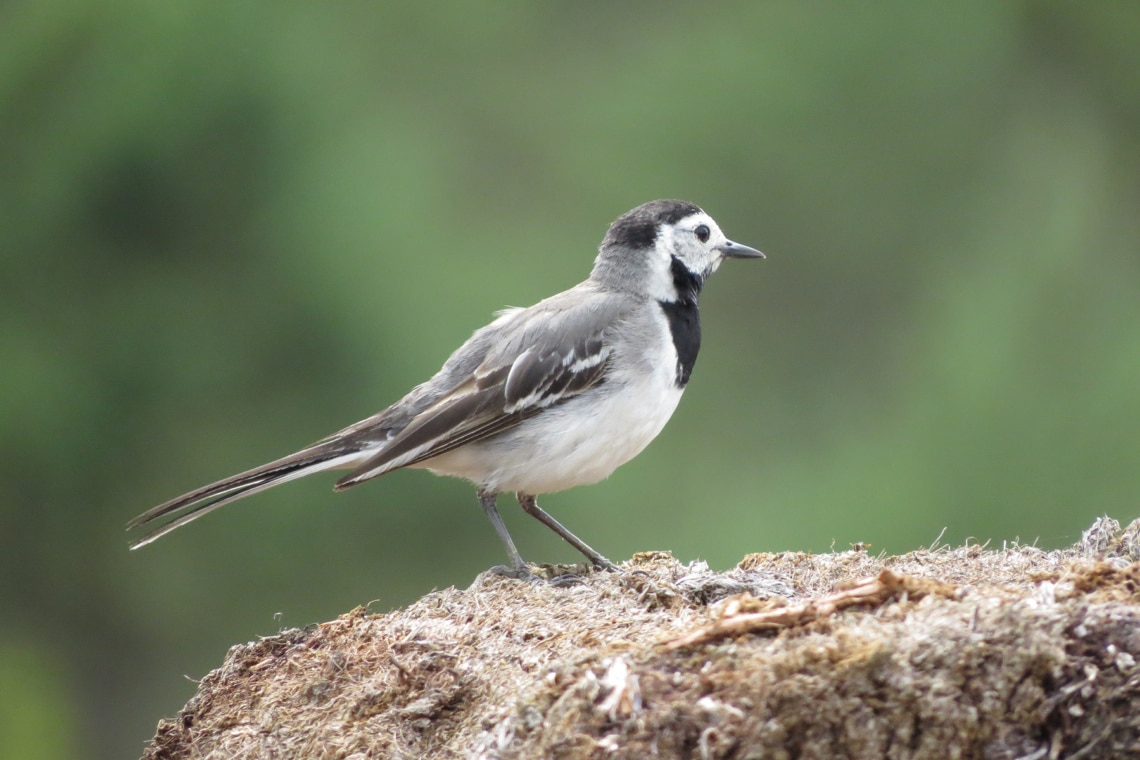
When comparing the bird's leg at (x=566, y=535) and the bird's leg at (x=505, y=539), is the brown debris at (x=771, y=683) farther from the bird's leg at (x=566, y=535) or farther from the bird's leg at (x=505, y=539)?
the bird's leg at (x=566, y=535)

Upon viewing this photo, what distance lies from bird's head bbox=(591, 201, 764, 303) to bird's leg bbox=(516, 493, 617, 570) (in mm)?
1067

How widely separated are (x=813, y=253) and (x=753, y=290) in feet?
2.76

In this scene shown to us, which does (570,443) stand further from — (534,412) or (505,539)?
(505,539)

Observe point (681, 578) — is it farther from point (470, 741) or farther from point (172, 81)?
point (172, 81)

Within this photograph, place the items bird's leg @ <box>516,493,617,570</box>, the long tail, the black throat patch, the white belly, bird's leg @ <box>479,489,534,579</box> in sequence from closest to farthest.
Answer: bird's leg @ <box>479,489,534,579</box> → the long tail → bird's leg @ <box>516,493,617,570</box> → the white belly → the black throat patch

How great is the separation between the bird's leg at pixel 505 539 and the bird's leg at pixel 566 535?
22cm

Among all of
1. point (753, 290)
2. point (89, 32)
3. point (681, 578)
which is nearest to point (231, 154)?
point (89, 32)

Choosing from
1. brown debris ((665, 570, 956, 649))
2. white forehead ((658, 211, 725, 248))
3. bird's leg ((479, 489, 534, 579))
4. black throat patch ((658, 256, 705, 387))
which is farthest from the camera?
white forehead ((658, 211, 725, 248))

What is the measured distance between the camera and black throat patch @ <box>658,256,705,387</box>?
19.7 ft

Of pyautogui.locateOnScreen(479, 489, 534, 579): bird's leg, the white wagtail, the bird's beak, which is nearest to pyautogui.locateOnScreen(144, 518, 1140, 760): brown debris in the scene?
pyautogui.locateOnScreen(479, 489, 534, 579): bird's leg

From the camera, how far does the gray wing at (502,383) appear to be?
550cm

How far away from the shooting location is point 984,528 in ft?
33.9

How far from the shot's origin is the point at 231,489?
5262mm

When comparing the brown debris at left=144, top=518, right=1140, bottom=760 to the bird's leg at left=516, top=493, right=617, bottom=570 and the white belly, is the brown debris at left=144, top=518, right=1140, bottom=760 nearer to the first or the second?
the bird's leg at left=516, top=493, right=617, bottom=570
